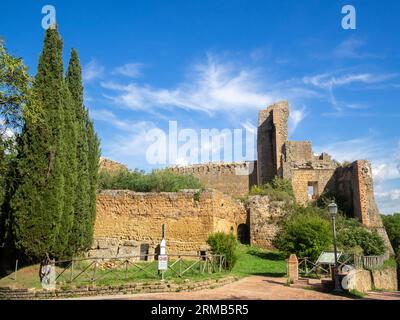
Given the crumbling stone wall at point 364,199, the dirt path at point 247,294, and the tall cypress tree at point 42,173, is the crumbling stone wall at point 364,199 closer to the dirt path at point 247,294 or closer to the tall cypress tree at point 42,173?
the dirt path at point 247,294

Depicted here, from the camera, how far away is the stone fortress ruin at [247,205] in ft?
72.6

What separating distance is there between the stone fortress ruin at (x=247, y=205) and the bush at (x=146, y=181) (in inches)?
111

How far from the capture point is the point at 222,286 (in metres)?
14.0

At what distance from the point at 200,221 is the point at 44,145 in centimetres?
916

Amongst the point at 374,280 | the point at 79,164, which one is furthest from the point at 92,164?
the point at 374,280

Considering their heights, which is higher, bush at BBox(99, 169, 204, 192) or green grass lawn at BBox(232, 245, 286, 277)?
bush at BBox(99, 169, 204, 192)

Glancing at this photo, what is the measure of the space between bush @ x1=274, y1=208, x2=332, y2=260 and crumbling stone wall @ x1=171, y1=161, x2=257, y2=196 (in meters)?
18.5

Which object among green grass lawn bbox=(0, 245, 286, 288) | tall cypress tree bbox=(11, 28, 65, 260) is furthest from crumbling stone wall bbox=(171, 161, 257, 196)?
tall cypress tree bbox=(11, 28, 65, 260)

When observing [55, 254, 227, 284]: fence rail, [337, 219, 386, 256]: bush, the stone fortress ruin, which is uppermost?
the stone fortress ruin

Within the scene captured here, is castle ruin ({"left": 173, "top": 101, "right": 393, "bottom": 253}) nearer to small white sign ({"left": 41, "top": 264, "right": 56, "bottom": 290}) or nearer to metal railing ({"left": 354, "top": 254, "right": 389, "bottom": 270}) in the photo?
metal railing ({"left": 354, "top": 254, "right": 389, "bottom": 270})

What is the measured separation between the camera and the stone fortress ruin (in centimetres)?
2212

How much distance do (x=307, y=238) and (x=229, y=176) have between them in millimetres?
21060
